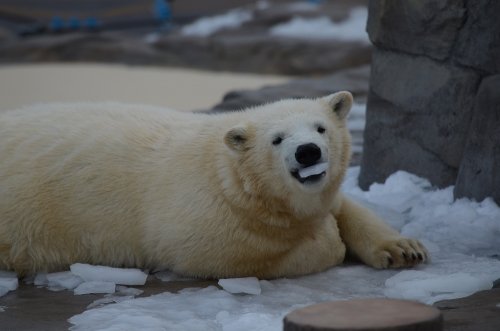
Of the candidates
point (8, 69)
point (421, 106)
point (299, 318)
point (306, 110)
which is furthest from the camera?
point (8, 69)

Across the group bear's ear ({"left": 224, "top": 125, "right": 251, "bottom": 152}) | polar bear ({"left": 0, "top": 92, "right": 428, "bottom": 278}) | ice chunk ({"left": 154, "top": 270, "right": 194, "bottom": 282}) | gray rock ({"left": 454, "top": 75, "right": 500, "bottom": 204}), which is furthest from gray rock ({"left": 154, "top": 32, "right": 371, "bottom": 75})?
bear's ear ({"left": 224, "top": 125, "right": 251, "bottom": 152})

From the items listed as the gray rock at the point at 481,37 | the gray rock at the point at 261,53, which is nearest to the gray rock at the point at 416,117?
the gray rock at the point at 481,37

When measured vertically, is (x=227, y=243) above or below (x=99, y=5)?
below

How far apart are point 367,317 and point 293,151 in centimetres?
132

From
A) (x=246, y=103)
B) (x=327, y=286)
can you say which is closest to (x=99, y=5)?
(x=246, y=103)

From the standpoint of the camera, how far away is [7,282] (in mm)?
4590

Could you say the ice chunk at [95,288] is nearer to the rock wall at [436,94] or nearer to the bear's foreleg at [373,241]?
the bear's foreleg at [373,241]

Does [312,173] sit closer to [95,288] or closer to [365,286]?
[365,286]

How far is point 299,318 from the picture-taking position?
292 centimetres

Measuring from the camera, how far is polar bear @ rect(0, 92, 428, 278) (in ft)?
14.3

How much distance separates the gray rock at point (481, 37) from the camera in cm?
498

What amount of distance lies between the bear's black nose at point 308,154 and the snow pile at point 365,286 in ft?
2.03

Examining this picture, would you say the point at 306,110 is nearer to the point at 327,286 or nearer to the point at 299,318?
the point at 327,286

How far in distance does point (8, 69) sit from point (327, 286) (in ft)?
41.6
